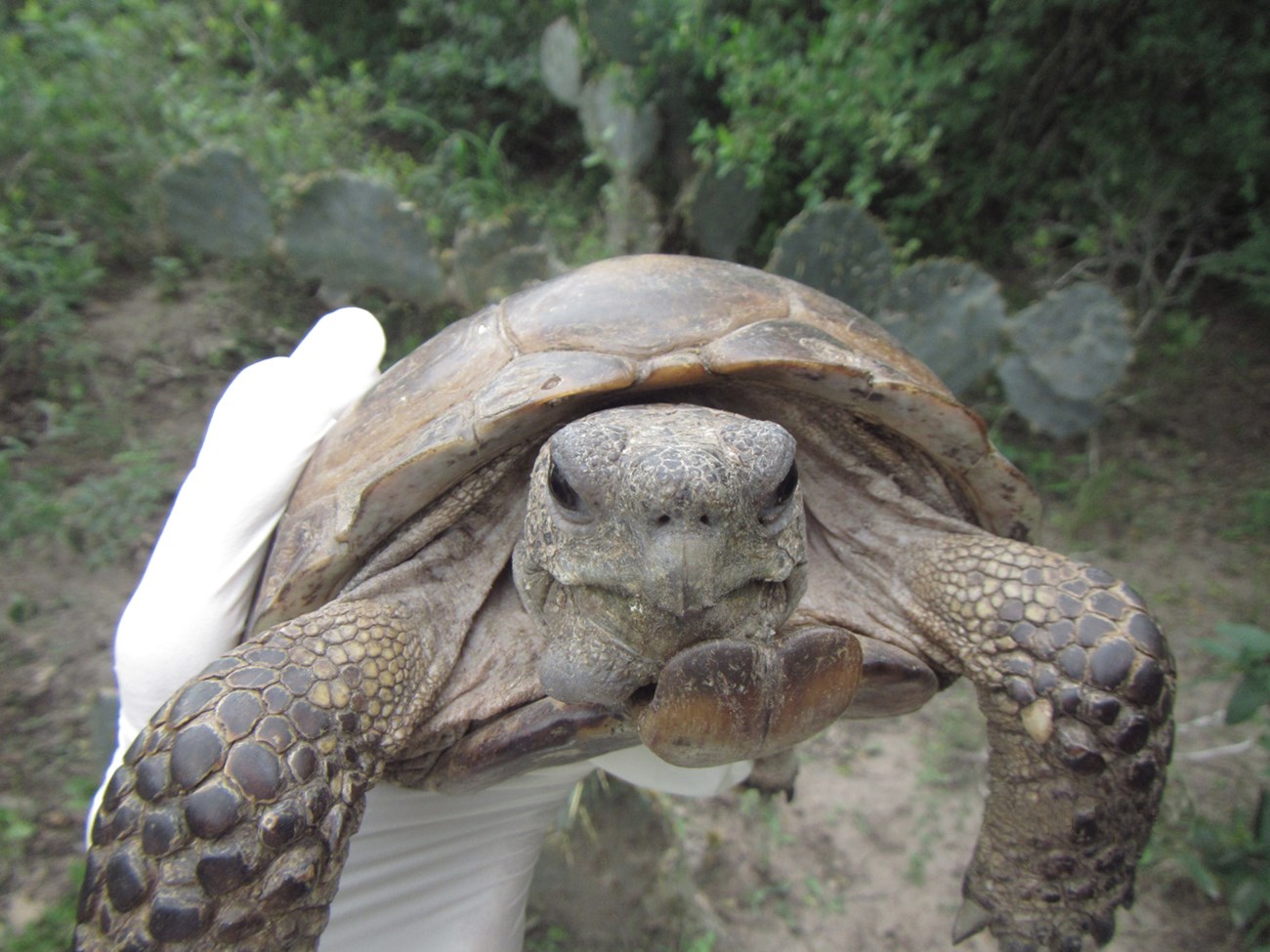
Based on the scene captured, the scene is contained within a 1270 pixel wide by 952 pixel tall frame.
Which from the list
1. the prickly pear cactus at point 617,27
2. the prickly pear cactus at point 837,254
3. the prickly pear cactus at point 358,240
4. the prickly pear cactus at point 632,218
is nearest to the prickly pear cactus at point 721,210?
the prickly pear cactus at point 632,218

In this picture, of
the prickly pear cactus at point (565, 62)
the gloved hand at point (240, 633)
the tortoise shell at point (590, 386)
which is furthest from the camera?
the prickly pear cactus at point (565, 62)

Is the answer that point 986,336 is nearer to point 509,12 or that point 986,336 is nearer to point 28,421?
point 28,421

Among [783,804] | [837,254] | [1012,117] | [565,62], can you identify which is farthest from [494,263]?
[1012,117]

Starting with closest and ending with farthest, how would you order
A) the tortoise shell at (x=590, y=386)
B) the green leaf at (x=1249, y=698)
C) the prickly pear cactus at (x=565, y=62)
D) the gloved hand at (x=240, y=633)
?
the tortoise shell at (x=590, y=386), the gloved hand at (x=240, y=633), the green leaf at (x=1249, y=698), the prickly pear cactus at (x=565, y=62)

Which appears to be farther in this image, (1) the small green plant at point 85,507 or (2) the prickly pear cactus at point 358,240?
(2) the prickly pear cactus at point 358,240

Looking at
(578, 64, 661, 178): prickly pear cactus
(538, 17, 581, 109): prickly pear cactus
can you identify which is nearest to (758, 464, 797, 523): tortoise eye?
(578, 64, 661, 178): prickly pear cactus

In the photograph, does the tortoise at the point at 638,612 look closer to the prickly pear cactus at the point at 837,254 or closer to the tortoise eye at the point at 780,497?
the tortoise eye at the point at 780,497

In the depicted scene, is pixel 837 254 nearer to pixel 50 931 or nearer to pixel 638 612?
pixel 638 612

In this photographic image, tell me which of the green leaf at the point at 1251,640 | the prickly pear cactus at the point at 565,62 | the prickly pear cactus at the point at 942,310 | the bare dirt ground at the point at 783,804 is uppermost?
the prickly pear cactus at the point at 565,62
